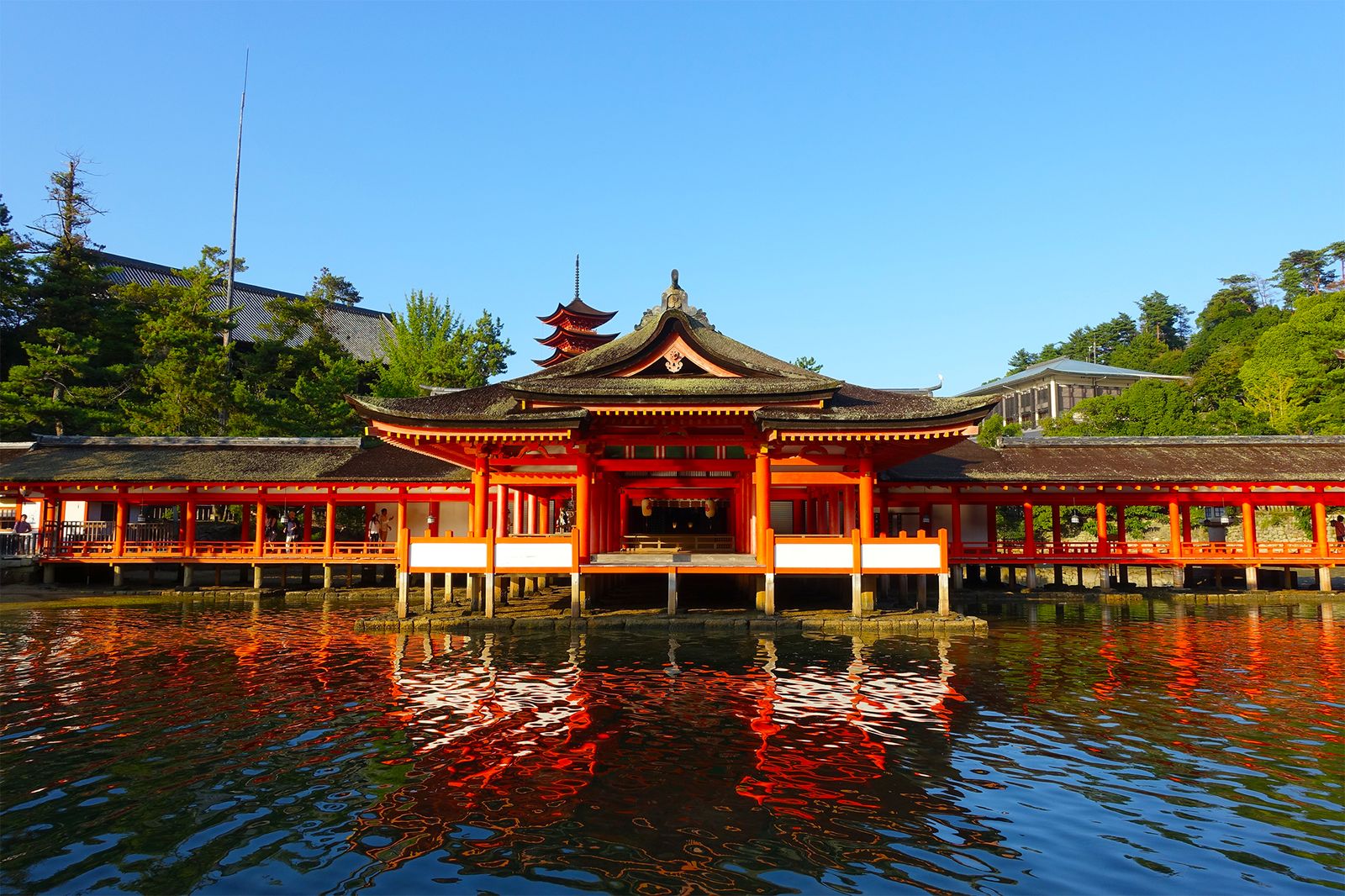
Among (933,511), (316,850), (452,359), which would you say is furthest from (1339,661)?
(452,359)

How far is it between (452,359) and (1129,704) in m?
43.7

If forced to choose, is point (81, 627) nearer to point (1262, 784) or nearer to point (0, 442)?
point (0, 442)

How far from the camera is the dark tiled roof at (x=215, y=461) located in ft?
101

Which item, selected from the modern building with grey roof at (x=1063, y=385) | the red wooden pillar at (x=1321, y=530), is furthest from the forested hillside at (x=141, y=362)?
the modern building with grey roof at (x=1063, y=385)

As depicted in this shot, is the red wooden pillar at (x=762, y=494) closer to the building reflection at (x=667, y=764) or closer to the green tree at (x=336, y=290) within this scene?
the building reflection at (x=667, y=764)

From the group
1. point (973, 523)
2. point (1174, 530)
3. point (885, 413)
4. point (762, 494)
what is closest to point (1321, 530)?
point (1174, 530)

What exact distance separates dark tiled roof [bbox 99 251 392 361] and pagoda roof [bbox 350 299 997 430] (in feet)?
96.8

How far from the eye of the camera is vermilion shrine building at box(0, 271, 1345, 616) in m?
20.9

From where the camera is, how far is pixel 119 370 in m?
38.3

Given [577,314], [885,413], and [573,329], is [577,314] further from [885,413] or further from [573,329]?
[885,413]

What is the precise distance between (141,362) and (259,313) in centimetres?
2067

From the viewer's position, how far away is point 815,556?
68.2 ft

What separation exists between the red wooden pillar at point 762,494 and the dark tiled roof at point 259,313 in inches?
1397

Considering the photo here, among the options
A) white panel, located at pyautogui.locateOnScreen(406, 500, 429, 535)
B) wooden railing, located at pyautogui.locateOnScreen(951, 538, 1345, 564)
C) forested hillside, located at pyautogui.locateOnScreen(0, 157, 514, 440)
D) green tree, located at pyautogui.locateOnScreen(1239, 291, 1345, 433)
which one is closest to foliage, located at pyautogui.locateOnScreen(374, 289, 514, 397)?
forested hillside, located at pyautogui.locateOnScreen(0, 157, 514, 440)
